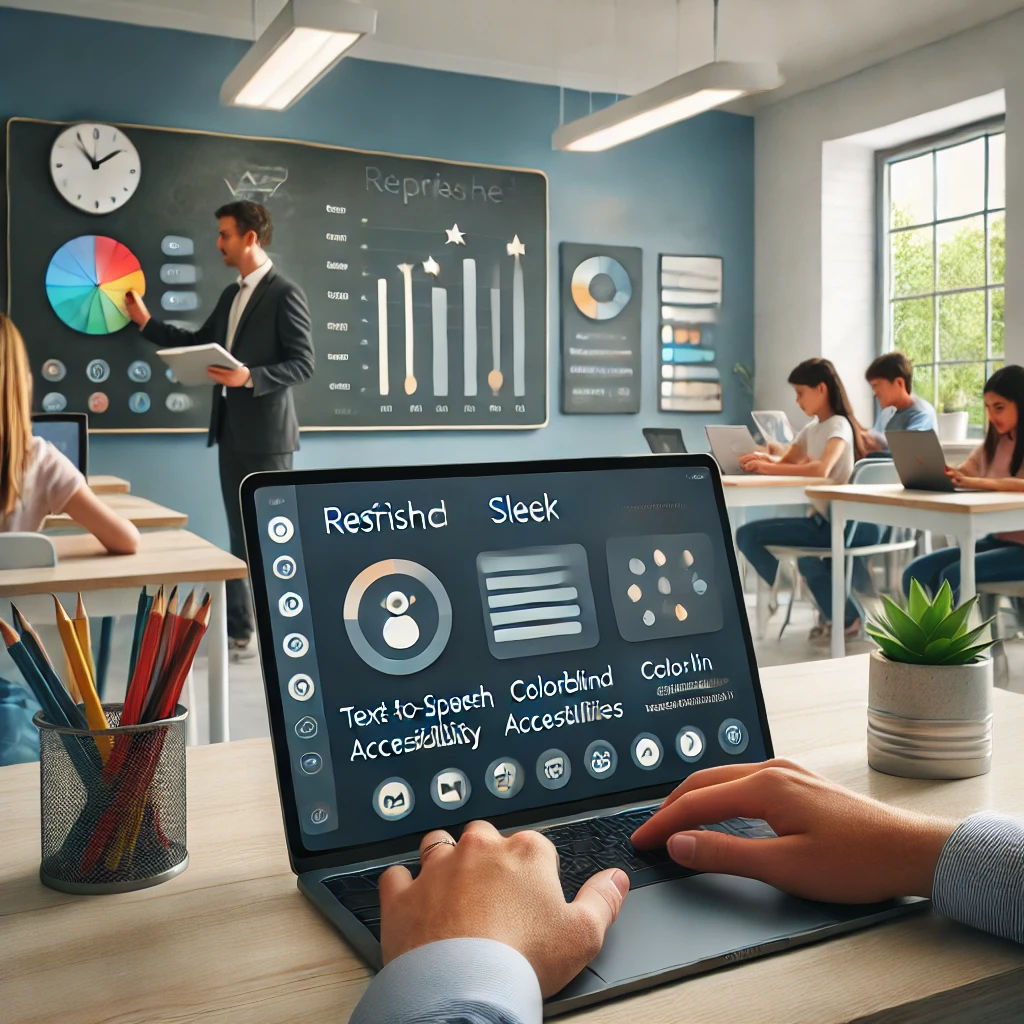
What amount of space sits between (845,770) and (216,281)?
469 centimetres

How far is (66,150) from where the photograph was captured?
4.62 meters

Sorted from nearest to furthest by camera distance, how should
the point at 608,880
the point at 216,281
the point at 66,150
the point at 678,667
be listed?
1. the point at 608,880
2. the point at 678,667
3. the point at 66,150
4. the point at 216,281

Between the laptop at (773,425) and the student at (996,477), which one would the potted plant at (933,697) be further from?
the laptop at (773,425)

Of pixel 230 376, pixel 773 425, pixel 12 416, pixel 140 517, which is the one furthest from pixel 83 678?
pixel 773 425

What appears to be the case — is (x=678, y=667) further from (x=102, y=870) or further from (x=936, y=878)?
(x=102, y=870)

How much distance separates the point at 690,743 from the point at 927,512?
3.03 metres

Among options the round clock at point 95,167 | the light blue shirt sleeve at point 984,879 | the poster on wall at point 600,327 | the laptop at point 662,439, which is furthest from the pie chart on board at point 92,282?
Result: the light blue shirt sleeve at point 984,879

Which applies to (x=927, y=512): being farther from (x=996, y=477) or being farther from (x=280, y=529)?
(x=280, y=529)

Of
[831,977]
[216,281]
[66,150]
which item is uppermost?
[66,150]

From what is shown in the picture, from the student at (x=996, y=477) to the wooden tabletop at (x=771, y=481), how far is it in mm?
592

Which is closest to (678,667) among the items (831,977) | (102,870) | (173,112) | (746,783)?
(746,783)

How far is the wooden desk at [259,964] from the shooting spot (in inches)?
19.0

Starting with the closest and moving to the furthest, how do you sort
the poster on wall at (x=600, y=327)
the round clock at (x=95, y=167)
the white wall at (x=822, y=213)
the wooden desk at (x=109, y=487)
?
the wooden desk at (x=109, y=487), the round clock at (x=95, y=167), the white wall at (x=822, y=213), the poster on wall at (x=600, y=327)

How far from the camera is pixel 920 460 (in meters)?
3.76
